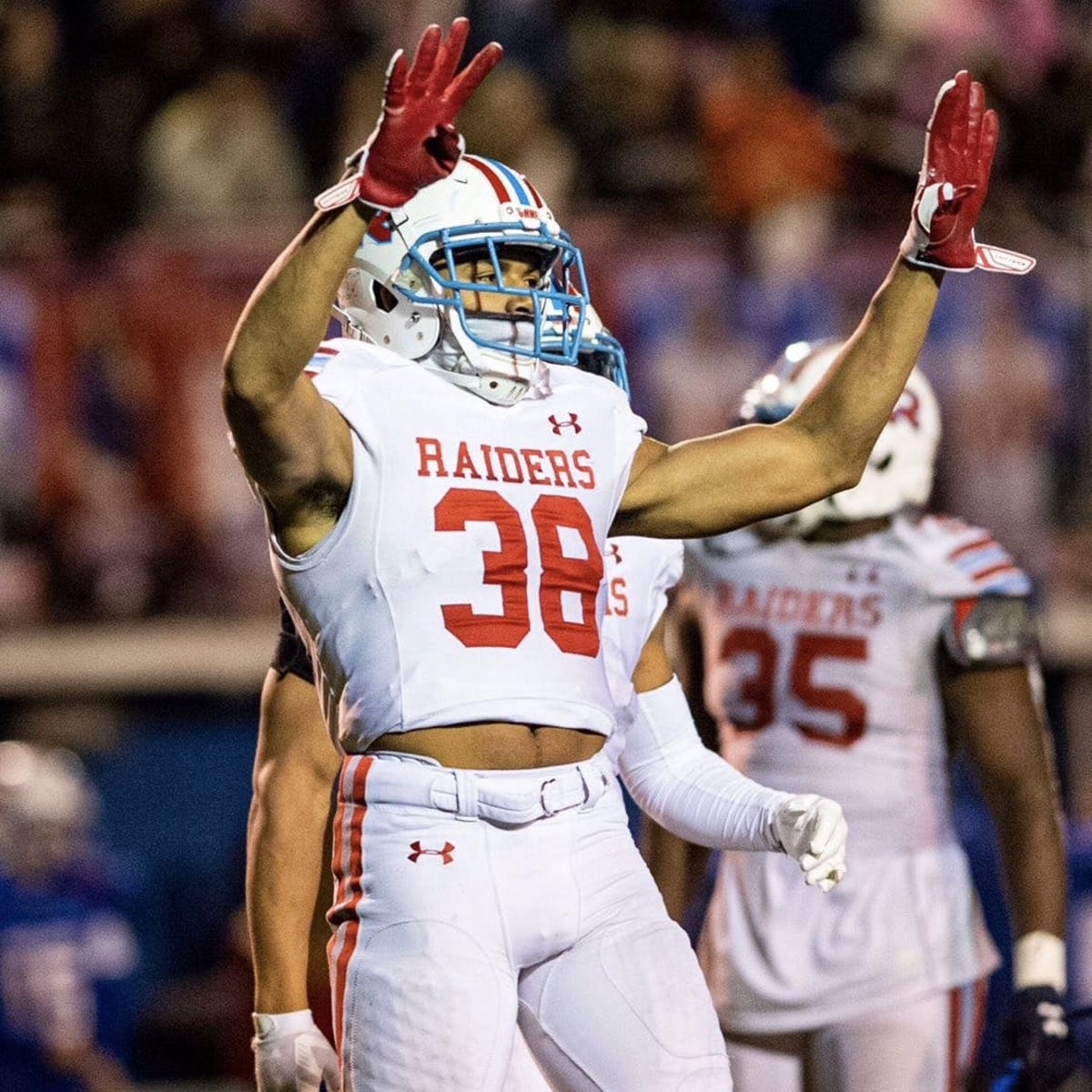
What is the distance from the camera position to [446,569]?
10.3 ft

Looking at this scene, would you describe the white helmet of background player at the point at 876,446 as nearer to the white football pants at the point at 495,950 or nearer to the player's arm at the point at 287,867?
the player's arm at the point at 287,867

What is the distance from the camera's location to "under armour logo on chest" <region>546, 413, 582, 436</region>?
3.32m

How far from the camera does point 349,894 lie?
10.4ft

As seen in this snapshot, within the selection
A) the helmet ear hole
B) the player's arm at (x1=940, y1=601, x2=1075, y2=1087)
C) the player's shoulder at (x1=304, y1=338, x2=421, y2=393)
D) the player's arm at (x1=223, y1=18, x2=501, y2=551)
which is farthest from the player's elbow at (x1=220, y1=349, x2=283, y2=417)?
the player's arm at (x1=940, y1=601, x2=1075, y2=1087)

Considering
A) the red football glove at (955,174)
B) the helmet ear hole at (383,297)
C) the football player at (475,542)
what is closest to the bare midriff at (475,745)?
the football player at (475,542)

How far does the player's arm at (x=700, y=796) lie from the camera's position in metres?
3.19

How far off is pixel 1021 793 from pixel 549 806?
4.99 ft

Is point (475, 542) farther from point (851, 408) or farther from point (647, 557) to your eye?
point (647, 557)

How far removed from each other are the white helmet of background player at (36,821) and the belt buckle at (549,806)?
4.64m

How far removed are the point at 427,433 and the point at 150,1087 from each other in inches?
199

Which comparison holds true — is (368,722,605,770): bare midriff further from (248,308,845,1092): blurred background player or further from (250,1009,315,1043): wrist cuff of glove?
(250,1009,315,1043): wrist cuff of glove

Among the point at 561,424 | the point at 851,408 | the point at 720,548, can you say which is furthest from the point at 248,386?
the point at 720,548

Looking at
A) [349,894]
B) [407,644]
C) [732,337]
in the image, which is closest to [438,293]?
[407,644]

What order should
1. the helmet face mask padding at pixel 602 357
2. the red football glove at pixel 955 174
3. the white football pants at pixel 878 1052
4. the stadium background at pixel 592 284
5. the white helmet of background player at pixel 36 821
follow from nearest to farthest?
the red football glove at pixel 955 174, the helmet face mask padding at pixel 602 357, the white football pants at pixel 878 1052, the white helmet of background player at pixel 36 821, the stadium background at pixel 592 284
